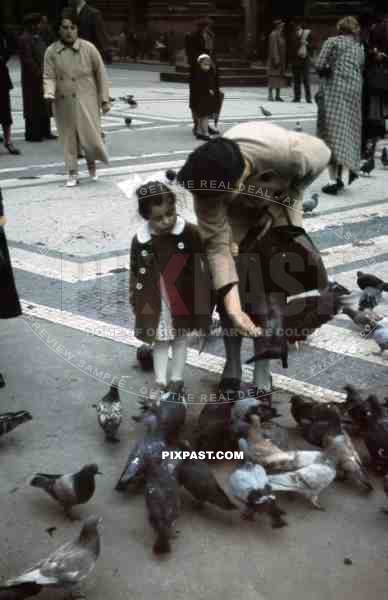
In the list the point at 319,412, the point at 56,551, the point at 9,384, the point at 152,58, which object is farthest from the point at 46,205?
the point at 152,58

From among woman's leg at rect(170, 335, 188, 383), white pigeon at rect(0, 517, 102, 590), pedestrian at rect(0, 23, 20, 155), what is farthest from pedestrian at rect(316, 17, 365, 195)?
white pigeon at rect(0, 517, 102, 590)

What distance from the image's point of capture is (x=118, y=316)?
18.2 ft

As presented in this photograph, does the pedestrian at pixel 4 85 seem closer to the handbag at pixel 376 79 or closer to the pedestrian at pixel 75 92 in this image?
the pedestrian at pixel 75 92

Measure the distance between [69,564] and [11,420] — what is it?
3.70 feet

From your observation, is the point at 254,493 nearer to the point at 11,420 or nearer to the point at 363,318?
the point at 11,420

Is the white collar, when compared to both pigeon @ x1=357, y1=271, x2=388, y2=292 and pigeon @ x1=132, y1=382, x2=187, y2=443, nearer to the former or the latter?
pigeon @ x1=132, y1=382, x2=187, y2=443

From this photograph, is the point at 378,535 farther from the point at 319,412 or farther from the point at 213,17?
the point at 213,17

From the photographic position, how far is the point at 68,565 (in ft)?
9.31

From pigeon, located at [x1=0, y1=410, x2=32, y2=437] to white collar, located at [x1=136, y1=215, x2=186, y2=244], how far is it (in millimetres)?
998

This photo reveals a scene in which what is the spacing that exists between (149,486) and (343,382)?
1.67 meters

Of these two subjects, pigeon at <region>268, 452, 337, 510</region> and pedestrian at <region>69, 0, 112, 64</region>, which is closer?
pigeon at <region>268, 452, 337, 510</region>

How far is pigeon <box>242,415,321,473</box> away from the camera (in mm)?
3486

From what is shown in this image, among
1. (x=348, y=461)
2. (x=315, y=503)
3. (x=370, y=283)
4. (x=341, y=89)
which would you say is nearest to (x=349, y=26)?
(x=341, y=89)

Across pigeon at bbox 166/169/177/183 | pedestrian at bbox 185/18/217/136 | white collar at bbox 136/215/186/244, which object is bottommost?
white collar at bbox 136/215/186/244
